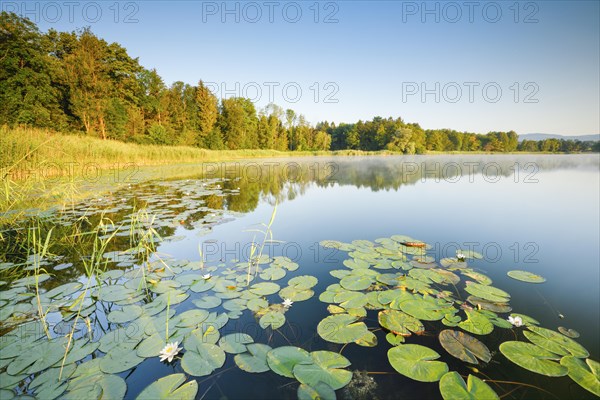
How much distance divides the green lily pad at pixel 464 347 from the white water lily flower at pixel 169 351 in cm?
163

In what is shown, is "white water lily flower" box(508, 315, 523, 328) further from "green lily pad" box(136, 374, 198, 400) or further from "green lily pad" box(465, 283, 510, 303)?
"green lily pad" box(136, 374, 198, 400)

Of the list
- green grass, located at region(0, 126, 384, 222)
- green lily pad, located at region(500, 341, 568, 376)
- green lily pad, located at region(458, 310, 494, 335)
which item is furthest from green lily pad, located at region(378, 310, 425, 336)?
green grass, located at region(0, 126, 384, 222)

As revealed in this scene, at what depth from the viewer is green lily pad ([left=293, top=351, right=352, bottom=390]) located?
49.7 inches

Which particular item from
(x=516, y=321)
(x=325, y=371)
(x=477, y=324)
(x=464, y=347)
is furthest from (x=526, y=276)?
(x=325, y=371)

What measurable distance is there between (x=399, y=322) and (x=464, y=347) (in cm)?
39

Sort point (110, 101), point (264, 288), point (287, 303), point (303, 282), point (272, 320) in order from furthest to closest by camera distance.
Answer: point (110, 101) → point (303, 282) → point (264, 288) → point (287, 303) → point (272, 320)

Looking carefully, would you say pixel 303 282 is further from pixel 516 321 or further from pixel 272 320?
pixel 516 321

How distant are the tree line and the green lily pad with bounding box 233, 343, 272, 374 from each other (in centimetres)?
2468

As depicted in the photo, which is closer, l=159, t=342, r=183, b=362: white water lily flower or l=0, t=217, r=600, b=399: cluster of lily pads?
l=0, t=217, r=600, b=399: cluster of lily pads

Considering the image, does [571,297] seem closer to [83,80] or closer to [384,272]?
[384,272]

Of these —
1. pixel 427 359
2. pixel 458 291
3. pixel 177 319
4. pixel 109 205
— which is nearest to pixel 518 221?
pixel 458 291

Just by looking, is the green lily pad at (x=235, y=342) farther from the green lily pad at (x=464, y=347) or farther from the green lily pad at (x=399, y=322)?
the green lily pad at (x=464, y=347)

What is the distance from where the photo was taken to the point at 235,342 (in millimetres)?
1559

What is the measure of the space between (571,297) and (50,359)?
3.86 meters
